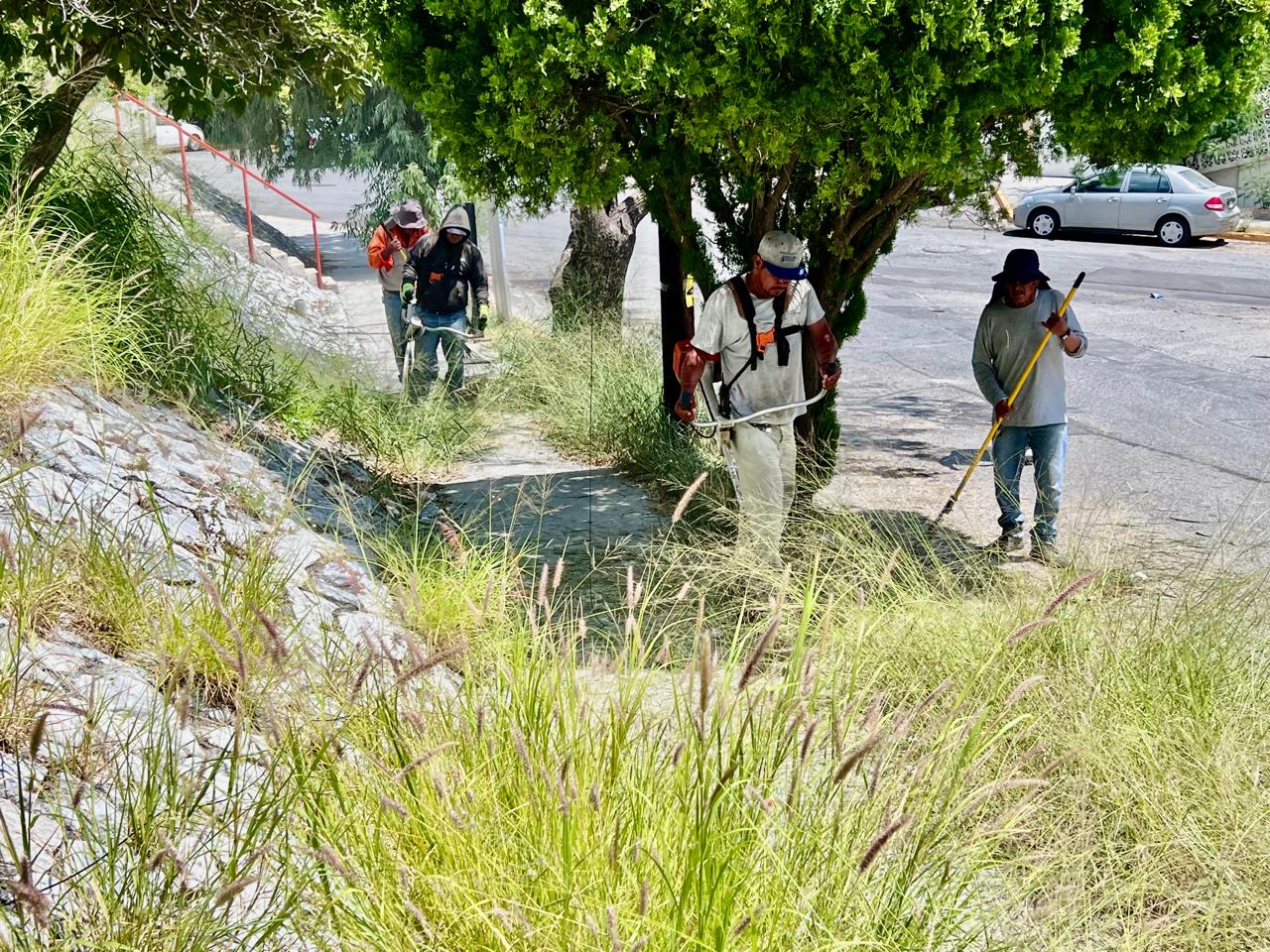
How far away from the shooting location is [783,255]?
634 cm

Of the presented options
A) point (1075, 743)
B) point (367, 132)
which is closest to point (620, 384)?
point (1075, 743)

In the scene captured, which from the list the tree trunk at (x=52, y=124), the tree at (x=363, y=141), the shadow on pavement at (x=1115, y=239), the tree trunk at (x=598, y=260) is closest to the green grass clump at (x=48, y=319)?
the tree trunk at (x=52, y=124)

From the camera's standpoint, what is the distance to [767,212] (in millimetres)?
7336

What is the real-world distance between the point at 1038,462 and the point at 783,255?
6.95 feet

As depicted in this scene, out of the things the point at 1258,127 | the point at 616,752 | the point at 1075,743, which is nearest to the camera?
the point at 616,752

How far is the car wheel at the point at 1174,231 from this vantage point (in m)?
25.0

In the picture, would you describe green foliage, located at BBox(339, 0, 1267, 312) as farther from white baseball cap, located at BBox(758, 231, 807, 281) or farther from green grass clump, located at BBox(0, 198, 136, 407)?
green grass clump, located at BBox(0, 198, 136, 407)

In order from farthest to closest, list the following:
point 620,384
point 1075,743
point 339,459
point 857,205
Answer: point 620,384 < point 339,459 < point 857,205 < point 1075,743

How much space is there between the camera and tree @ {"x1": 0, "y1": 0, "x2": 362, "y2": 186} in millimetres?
6996

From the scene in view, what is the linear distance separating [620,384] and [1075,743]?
669cm

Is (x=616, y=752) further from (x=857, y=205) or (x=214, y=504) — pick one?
(x=857, y=205)

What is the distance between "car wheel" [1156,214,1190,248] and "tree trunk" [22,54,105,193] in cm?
2226

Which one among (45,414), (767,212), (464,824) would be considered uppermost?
(767,212)

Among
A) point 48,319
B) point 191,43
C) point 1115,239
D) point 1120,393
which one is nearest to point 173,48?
point 191,43
